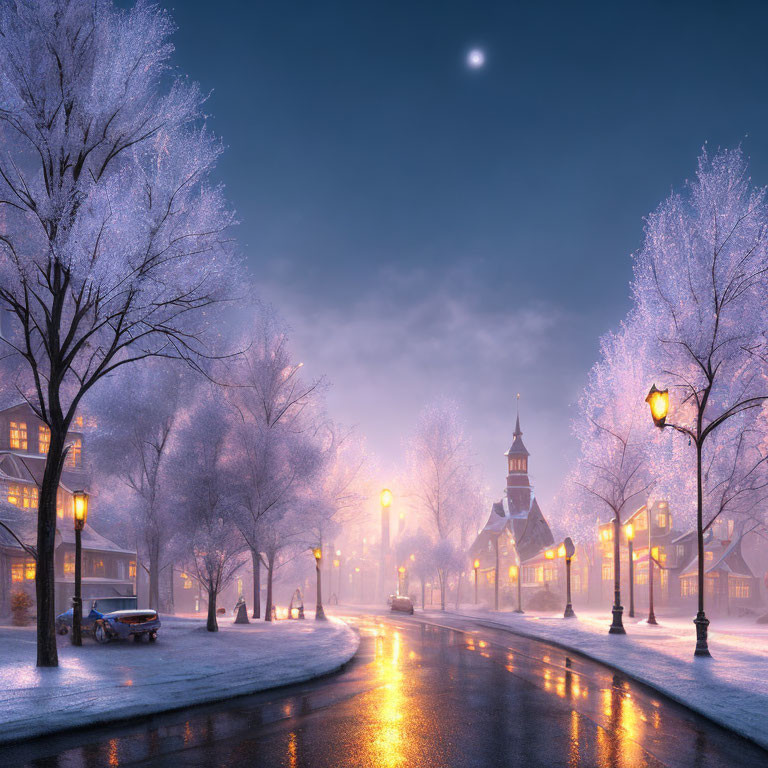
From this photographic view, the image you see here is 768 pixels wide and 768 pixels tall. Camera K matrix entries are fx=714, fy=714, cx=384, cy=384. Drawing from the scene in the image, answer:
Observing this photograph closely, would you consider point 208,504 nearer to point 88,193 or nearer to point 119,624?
point 119,624

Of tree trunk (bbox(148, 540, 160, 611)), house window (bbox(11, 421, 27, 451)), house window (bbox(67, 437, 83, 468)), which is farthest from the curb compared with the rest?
house window (bbox(67, 437, 83, 468))

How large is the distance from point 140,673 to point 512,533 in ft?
193

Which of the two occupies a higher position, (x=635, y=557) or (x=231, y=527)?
(x=231, y=527)

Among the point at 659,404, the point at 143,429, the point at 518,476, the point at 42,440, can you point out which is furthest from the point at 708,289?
the point at 518,476

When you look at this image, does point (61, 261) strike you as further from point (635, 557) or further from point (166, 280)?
point (635, 557)

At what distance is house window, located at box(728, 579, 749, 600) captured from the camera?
1897 inches

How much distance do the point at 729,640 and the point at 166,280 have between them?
21.8 metres

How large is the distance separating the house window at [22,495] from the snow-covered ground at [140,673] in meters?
10.7

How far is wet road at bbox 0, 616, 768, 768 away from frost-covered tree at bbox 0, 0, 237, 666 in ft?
19.7

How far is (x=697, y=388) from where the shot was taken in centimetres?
2417

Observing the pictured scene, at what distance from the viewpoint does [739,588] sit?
1909 inches

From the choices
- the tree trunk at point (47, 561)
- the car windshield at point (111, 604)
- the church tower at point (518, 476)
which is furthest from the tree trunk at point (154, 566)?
the church tower at point (518, 476)

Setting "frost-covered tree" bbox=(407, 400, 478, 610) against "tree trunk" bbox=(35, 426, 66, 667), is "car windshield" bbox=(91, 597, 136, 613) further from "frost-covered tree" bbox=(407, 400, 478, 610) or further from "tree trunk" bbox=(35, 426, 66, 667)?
"frost-covered tree" bbox=(407, 400, 478, 610)

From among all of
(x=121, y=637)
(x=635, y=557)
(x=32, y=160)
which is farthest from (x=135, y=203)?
(x=635, y=557)
